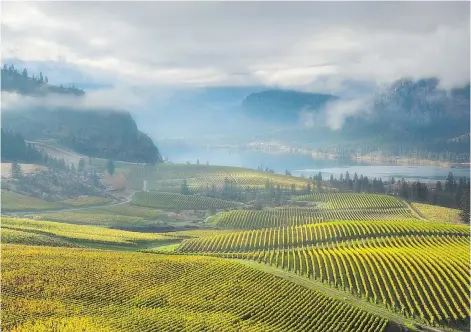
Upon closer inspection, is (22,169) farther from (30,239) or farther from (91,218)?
(30,239)

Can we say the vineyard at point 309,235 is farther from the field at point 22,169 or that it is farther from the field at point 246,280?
the field at point 22,169

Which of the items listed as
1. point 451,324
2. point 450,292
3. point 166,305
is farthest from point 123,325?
point 450,292

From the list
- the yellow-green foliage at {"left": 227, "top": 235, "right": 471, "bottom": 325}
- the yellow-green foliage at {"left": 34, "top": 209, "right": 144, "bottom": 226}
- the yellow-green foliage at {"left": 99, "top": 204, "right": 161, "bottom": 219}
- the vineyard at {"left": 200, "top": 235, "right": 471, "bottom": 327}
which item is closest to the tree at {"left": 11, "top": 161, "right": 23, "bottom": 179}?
the yellow-green foliage at {"left": 99, "top": 204, "right": 161, "bottom": 219}

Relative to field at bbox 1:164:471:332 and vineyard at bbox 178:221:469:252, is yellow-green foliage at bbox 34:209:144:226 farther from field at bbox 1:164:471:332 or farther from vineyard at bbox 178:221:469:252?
vineyard at bbox 178:221:469:252

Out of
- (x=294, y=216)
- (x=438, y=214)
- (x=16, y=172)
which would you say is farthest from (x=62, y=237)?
(x=16, y=172)

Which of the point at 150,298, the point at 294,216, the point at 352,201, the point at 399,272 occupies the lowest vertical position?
the point at 150,298

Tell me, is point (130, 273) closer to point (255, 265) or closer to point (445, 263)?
point (255, 265)
